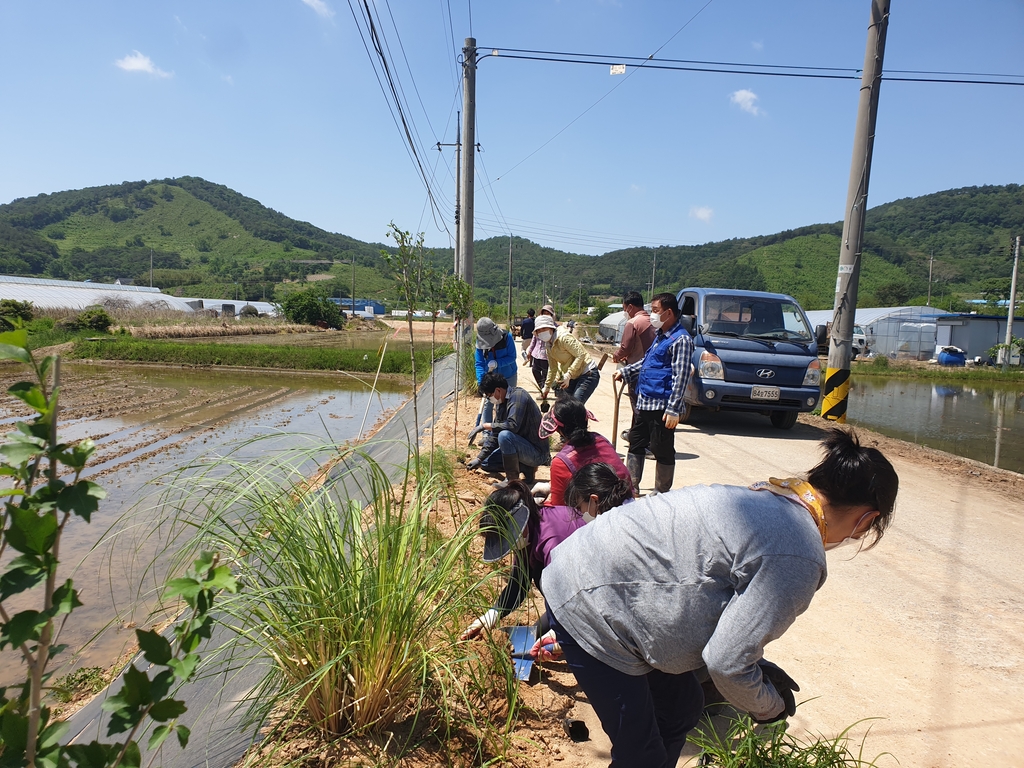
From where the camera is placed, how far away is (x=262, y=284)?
356 ft

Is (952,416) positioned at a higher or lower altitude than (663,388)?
lower

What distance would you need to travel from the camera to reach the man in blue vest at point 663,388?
5117 millimetres

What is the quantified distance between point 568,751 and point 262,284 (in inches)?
4563

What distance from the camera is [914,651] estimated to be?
3.37 metres

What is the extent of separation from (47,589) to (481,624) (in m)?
2.05

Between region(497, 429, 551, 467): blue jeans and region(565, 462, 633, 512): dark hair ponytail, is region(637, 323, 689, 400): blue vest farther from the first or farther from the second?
region(565, 462, 633, 512): dark hair ponytail

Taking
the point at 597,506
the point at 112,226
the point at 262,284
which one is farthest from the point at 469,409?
the point at 112,226

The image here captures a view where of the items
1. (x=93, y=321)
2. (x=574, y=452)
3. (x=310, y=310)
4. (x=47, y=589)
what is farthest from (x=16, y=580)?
(x=310, y=310)

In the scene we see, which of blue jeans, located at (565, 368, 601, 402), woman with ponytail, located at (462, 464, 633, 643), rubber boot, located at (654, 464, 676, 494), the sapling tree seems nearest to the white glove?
woman with ponytail, located at (462, 464, 633, 643)

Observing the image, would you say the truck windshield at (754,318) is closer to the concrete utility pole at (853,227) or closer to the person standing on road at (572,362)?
the concrete utility pole at (853,227)

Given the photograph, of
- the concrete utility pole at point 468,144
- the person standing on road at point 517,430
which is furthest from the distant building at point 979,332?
the person standing on road at point 517,430

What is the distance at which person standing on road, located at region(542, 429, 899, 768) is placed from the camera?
5.26 feet

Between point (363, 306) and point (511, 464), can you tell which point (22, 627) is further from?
point (363, 306)

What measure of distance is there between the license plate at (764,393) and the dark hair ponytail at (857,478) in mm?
7809
